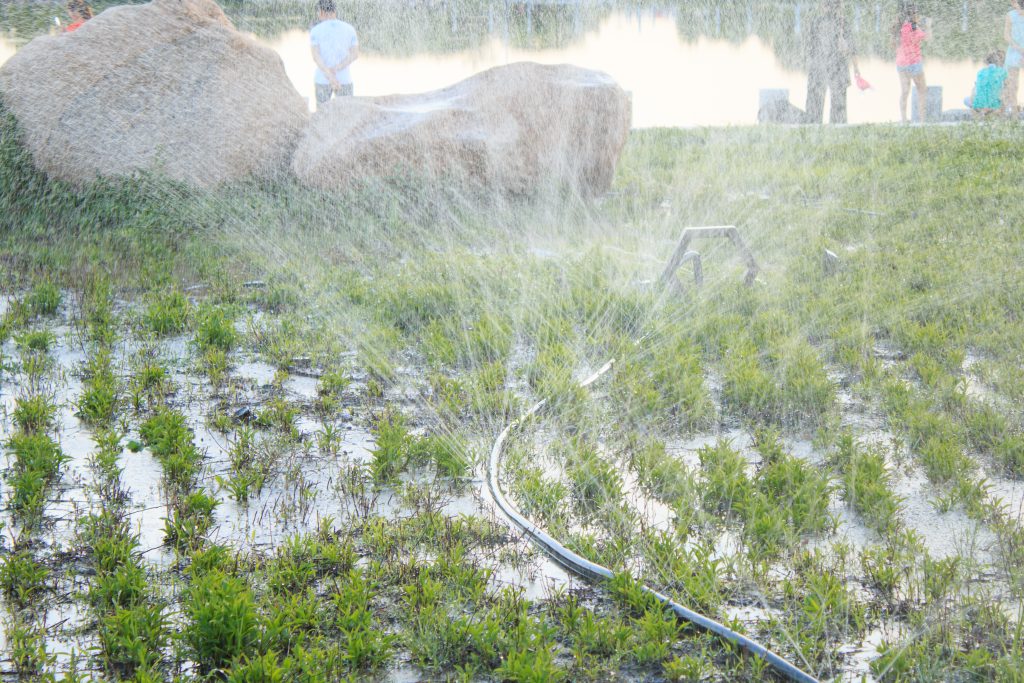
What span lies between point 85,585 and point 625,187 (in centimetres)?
917

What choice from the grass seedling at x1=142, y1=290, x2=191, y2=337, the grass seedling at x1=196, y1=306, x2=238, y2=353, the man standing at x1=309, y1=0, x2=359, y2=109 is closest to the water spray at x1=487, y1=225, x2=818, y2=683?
the grass seedling at x1=196, y1=306, x2=238, y2=353

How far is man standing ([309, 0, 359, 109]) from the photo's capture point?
38.3ft

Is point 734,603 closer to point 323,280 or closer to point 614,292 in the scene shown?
point 614,292

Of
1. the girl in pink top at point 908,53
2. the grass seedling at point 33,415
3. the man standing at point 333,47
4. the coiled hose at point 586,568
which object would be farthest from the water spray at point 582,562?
the girl in pink top at point 908,53

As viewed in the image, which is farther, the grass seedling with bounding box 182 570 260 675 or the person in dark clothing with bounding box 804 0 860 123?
the person in dark clothing with bounding box 804 0 860 123

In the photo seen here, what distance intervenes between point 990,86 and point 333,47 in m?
10.2

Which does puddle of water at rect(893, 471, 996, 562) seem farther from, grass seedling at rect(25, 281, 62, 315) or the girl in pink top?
the girl in pink top

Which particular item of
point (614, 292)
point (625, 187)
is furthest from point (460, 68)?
point (614, 292)

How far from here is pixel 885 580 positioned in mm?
2854

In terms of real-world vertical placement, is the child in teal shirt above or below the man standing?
below

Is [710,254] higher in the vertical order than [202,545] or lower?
lower

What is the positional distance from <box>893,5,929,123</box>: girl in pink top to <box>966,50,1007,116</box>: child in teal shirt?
0.93 m

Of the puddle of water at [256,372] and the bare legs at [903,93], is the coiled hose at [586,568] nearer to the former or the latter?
the puddle of water at [256,372]

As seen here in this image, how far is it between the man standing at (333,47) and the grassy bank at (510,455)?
4212 mm
